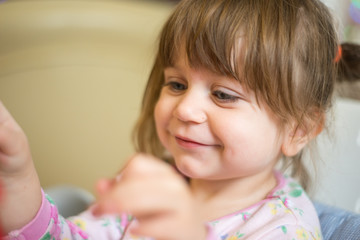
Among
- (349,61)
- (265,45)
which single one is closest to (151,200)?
(265,45)

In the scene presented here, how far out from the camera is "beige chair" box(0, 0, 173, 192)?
1115 millimetres

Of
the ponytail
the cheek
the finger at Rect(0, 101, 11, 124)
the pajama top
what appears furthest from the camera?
the ponytail

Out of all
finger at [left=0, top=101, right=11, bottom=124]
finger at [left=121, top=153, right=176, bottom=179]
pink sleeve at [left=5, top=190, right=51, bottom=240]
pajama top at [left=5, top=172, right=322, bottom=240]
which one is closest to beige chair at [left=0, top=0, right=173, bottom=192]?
pajama top at [left=5, top=172, right=322, bottom=240]

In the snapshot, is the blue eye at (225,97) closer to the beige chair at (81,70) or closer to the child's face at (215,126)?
the child's face at (215,126)

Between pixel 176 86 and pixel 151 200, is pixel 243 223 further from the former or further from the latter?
pixel 151 200

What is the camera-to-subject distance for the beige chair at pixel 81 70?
1.12m

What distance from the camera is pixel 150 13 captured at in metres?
1.41

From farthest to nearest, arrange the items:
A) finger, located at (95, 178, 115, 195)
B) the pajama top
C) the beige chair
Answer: the beige chair → the pajama top → finger, located at (95, 178, 115, 195)

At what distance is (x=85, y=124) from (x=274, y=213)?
772 mm

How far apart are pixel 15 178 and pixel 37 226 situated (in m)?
0.08

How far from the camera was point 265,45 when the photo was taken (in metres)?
0.61

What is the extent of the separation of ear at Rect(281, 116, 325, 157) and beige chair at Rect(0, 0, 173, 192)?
0.54 m

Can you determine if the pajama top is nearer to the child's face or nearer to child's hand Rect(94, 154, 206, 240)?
the child's face

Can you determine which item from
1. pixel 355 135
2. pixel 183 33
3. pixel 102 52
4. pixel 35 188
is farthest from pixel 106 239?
pixel 102 52
